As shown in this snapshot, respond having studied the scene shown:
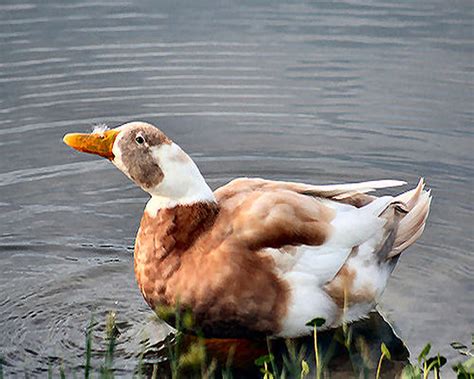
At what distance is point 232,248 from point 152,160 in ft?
1.83

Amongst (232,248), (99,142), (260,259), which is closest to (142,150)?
(99,142)

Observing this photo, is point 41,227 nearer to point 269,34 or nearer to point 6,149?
point 6,149

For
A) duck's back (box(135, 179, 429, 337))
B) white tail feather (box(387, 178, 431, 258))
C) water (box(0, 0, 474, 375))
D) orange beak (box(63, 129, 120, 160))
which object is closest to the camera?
duck's back (box(135, 179, 429, 337))

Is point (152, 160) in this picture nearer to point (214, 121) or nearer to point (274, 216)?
point (274, 216)

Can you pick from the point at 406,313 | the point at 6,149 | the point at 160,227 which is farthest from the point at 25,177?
the point at 406,313

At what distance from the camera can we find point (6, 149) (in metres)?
8.36

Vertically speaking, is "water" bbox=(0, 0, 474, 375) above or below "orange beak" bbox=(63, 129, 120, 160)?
below

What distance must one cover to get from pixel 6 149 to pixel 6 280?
5.93ft

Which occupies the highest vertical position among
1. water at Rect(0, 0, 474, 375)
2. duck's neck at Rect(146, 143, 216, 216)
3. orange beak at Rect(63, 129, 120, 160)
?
orange beak at Rect(63, 129, 120, 160)

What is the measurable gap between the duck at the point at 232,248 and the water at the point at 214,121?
447 millimetres

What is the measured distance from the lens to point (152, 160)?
595 centimetres

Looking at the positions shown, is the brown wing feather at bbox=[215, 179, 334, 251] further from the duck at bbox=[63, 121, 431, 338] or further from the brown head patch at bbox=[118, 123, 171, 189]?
the brown head patch at bbox=[118, 123, 171, 189]

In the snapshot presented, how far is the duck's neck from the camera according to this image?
19.5ft

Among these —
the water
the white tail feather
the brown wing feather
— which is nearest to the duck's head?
the brown wing feather
